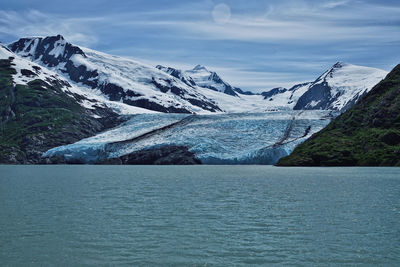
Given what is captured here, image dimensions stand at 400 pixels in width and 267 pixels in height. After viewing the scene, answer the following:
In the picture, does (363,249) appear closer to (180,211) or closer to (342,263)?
(342,263)

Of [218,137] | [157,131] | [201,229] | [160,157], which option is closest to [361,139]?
[218,137]

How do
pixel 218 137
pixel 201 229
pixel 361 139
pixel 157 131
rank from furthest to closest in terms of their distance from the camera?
pixel 157 131 → pixel 218 137 → pixel 361 139 → pixel 201 229

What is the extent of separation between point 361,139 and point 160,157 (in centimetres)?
5672

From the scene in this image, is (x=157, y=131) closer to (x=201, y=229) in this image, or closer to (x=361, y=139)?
(x=361, y=139)

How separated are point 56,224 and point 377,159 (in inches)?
3711

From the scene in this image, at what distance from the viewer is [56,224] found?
93.6ft

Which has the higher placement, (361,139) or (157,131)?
(157,131)

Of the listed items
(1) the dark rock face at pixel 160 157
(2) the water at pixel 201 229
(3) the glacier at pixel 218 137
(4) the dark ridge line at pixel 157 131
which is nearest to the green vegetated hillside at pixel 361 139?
(3) the glacier at pixel 218 137

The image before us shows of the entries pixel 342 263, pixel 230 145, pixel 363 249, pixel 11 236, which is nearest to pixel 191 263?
pixel 342 263

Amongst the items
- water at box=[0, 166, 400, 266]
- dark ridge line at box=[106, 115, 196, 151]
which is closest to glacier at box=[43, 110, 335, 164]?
dark ridge line at box=[106, 115, 196, 151]

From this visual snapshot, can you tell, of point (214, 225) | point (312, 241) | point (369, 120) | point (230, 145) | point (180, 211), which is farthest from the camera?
point (230, 145)

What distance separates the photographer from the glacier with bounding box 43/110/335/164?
131m

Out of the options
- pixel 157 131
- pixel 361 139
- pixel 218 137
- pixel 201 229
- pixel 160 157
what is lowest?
pixel 160 157

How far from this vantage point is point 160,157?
5497 inches
